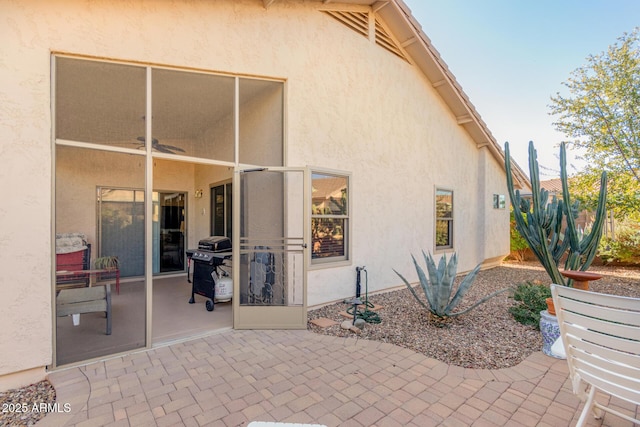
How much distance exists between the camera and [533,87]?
1233 centimetres

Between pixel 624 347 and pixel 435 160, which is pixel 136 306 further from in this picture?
pixel 435 160

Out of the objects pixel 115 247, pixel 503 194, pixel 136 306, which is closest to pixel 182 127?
pixel 115 247

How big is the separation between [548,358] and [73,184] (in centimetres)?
608

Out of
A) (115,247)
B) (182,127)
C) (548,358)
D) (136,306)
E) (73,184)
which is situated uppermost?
(182,127)

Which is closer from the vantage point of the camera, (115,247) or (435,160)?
(115,247)

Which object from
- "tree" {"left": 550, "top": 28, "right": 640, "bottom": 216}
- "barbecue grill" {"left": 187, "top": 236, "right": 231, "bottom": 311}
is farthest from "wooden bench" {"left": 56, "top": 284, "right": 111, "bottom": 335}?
"tree" {"left": 550, "top": 28, "right": 640, "bottom": 216}

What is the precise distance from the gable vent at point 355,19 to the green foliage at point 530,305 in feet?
19.9

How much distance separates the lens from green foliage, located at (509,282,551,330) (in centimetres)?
498

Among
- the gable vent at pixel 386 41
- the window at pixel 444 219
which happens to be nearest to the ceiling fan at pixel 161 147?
the gable vent at pixel 386 41

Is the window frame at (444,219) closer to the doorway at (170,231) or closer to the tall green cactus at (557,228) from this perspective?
the tall green cactus at (557,228)

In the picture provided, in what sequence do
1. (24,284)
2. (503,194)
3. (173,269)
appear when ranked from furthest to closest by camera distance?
(503,194)
(173,269)
(24,284)

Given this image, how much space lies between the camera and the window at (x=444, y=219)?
8719 millimetres

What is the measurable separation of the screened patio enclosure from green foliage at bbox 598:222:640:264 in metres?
12.8

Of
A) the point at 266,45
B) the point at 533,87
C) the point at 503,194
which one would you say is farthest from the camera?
the point at 533,87
